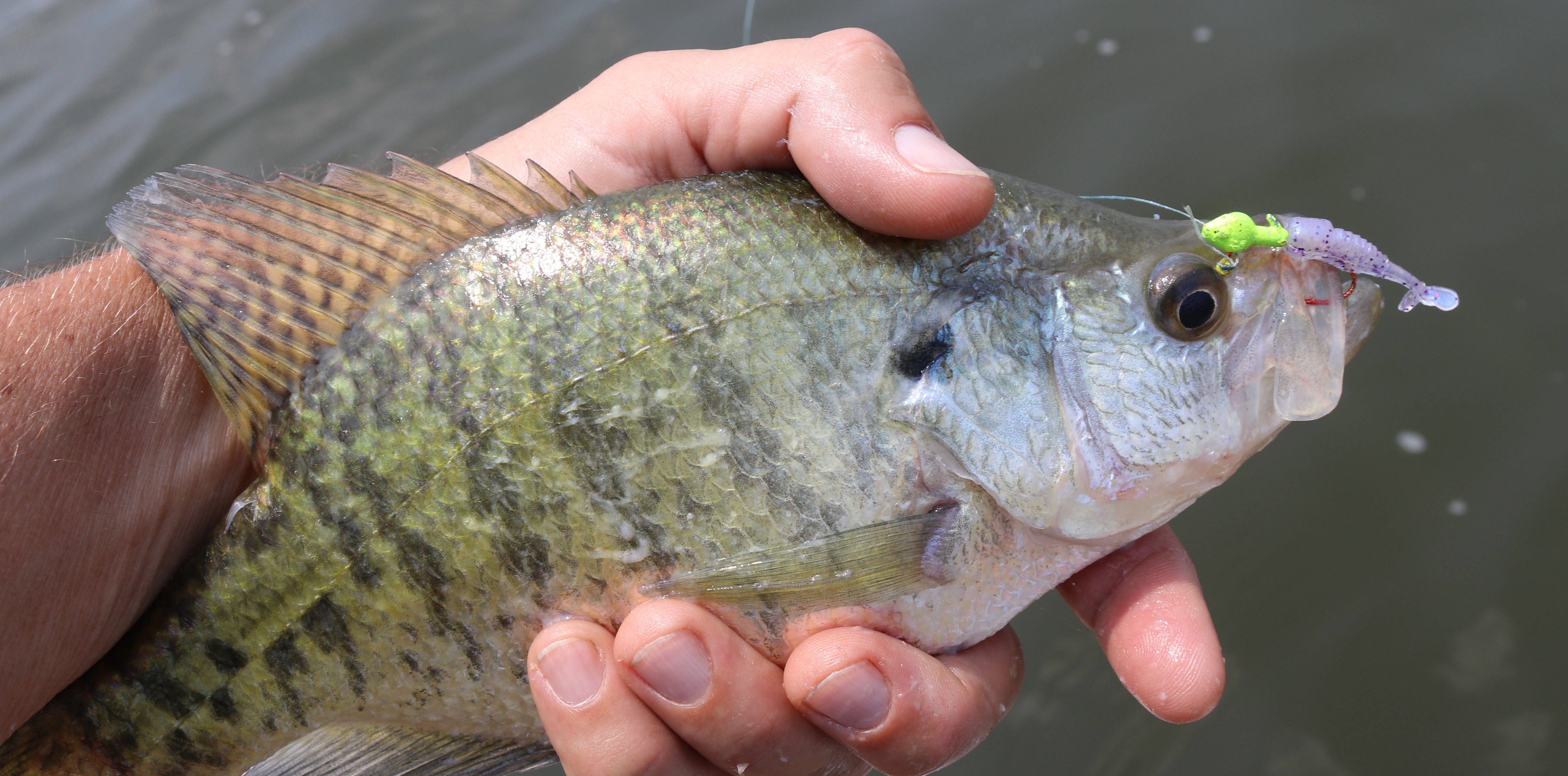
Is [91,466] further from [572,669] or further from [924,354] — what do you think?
[924,354]

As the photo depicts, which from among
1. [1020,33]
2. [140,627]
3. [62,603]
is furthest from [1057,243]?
[1020,33]

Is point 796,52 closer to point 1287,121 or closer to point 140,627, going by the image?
point 140,627

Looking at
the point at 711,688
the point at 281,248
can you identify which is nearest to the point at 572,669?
the point at 711,688

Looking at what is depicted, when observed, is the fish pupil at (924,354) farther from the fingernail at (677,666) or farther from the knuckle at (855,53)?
the knuckle at (855,53)

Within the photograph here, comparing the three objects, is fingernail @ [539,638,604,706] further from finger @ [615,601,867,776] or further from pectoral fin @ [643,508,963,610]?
A: pectoral fin @ [643,508,963,610]

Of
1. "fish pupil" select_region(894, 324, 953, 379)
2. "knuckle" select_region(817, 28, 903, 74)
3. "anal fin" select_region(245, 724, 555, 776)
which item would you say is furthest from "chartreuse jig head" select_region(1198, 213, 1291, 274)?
"anal fin" select_region(245, 724, 555, 776)

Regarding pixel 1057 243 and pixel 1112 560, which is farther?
pixel 1112 560

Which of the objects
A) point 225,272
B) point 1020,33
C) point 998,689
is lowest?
point 998,689
